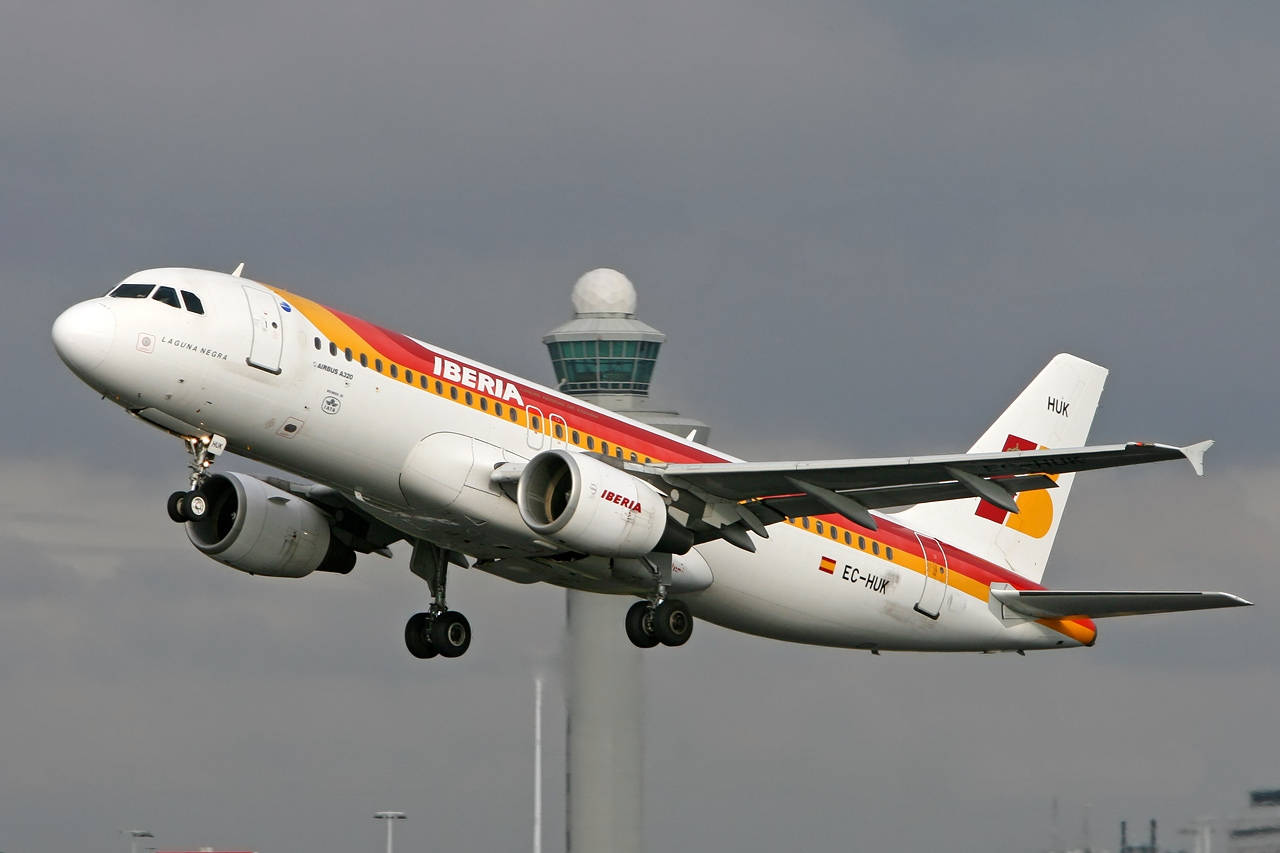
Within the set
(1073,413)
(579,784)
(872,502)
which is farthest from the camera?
(579,784)

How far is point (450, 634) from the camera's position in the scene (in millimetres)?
41500

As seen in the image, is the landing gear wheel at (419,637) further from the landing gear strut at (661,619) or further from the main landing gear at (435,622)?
the landing gear strut at (661,619)

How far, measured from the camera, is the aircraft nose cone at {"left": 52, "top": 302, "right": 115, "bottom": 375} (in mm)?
33250

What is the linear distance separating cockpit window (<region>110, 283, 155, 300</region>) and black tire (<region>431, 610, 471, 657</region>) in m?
10.3

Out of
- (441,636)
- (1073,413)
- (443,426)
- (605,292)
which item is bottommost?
(441,636)

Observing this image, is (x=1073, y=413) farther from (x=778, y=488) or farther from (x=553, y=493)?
(x=553, y=493)

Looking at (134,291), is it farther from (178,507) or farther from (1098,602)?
(1098,602)

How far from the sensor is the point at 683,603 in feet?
133

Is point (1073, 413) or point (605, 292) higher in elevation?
point (605, 292)

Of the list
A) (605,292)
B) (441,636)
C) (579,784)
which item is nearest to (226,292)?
(441,636)

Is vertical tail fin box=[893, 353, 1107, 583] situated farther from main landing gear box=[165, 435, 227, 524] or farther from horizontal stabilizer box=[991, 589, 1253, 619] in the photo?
main landing gear box=[165, 435, 227, 524]

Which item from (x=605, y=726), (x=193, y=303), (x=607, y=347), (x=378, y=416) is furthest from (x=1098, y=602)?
(x=607, y=347)

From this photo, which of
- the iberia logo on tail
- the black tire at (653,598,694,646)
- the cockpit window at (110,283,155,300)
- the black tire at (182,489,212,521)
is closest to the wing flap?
the black tire at (653,598,694,646)

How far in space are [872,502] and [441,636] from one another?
9.06 m
